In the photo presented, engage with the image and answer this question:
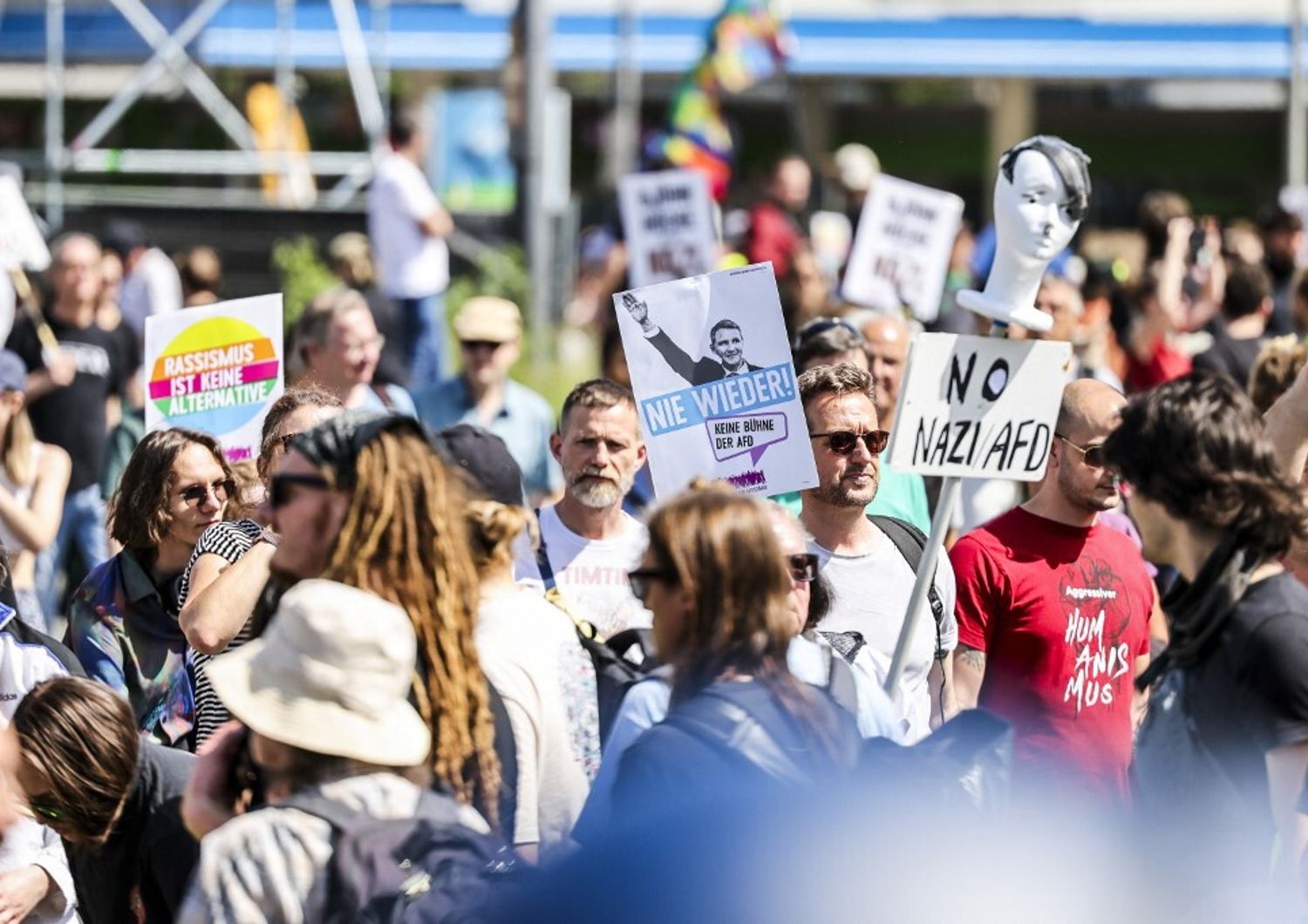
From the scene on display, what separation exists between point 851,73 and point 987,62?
5.38 feet

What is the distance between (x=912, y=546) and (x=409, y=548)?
2423 mm

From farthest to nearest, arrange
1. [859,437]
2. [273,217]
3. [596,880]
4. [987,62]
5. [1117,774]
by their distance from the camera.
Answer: [987,62], [273,217], [859,437], [1117,774], [596,880]

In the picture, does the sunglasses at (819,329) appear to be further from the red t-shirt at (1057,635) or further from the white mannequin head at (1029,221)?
the white mannequin head at (1029,221)

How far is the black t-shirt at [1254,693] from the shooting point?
4043 mm

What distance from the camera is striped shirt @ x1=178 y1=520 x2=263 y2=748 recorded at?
5.42m

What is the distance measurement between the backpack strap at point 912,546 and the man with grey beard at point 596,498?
70 centimetres

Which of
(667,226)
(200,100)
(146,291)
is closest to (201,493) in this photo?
(667,226)

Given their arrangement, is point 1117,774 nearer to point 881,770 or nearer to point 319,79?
point 881,770

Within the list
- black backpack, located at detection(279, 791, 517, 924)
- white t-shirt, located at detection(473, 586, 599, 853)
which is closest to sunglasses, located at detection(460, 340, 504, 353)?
white t-shirt, located at detection(473, 586, 599, 853)

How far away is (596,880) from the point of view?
3.04 meters

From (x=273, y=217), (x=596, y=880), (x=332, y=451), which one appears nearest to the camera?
(x=596, y=880)

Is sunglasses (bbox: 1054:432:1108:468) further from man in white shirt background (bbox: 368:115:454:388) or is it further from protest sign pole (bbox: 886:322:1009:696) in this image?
man in white shirt background (bbox: 368:115:454:388)

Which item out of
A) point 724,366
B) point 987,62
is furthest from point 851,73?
point 724,366

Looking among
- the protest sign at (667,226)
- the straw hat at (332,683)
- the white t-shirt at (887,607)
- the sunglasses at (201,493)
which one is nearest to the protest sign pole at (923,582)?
the white t-shirt at (887,607)
